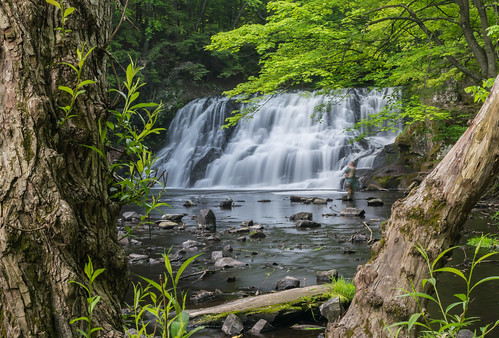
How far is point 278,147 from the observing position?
2562 centimetres

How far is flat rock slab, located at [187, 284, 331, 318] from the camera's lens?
4.53m

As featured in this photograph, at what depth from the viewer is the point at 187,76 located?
35.3 meters

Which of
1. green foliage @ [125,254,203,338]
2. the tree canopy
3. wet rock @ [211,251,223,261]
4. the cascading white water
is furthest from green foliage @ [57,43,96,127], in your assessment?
the cascading white water

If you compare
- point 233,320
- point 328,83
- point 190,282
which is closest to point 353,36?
point 328,83

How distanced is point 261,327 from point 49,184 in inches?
135

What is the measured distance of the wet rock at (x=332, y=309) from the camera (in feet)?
14.1

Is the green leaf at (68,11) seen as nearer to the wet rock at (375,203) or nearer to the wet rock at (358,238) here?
the wet rock at (358,238)

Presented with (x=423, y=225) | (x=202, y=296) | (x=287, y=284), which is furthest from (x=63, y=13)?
(x=287, y=284)

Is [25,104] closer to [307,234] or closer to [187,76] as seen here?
[307,234]

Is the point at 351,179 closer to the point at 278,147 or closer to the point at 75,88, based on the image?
the point at 278,147

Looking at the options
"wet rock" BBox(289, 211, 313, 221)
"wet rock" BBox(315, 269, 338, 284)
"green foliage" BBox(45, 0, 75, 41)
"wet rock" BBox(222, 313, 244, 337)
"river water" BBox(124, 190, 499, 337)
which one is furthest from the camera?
"wet rock" BBox(289, 211, 313, 221)

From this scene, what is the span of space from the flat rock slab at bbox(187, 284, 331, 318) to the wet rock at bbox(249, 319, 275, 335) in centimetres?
22

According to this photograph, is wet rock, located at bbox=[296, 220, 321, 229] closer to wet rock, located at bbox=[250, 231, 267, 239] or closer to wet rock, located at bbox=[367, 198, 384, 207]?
wet rock, located at bbox=[250, 231, 267, 239]

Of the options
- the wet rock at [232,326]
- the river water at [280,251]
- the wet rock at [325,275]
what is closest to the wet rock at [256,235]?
the river water at [280,251]
